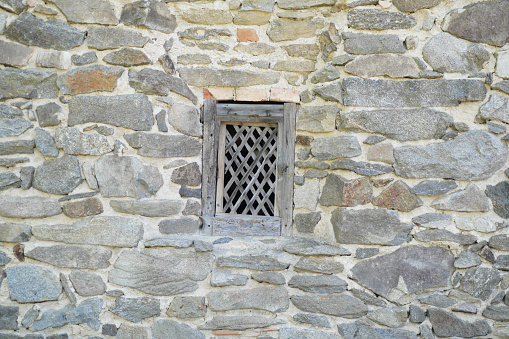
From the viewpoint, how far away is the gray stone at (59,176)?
2455 mm

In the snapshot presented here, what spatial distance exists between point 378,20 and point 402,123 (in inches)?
24.3

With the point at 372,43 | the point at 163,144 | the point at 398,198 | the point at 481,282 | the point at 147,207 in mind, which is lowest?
the point at 481,282

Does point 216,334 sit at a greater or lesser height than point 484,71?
lesser

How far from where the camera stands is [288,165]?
2668 mm

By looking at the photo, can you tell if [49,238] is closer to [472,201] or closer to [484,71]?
[472,201]

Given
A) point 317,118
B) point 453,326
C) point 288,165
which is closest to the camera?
point 453,326

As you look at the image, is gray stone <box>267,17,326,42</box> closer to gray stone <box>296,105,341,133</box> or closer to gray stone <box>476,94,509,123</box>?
gray stone <box>296,105,341,133</box>

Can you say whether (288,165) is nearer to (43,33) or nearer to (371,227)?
(371,227)

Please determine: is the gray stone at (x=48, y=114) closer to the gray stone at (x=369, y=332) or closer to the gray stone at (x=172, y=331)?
the gray stone at (x=172, y=331)

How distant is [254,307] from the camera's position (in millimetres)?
2414

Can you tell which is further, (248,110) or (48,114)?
(248,110)

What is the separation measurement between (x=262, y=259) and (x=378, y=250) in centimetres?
66

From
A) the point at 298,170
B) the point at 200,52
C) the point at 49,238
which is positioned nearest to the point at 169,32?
the point at 200,52

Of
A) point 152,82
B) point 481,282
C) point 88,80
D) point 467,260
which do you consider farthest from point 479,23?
point 88,80
